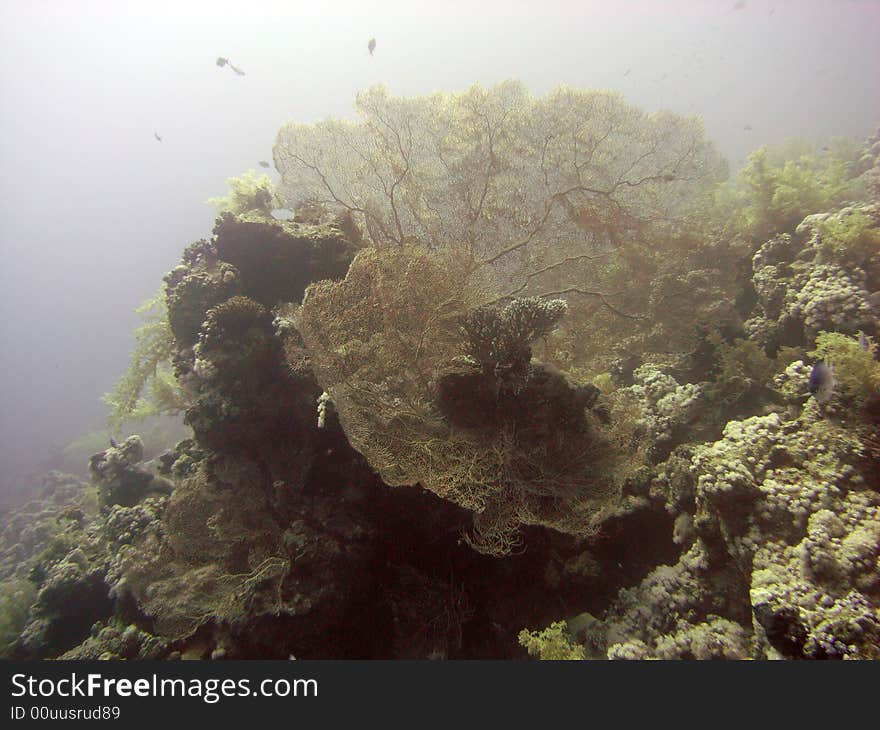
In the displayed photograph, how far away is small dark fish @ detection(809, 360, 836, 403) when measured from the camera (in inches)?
156

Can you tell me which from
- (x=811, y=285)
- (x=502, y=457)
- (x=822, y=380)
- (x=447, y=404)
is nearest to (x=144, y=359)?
(x=447, y=404)

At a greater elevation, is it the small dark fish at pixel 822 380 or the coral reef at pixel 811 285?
the coral reef at pixel 811 285

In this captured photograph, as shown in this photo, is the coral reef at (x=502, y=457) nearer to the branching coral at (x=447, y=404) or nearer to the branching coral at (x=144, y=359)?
the branching coral at (x=447, y=404)

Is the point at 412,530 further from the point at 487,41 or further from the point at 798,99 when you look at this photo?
the point at 798,99

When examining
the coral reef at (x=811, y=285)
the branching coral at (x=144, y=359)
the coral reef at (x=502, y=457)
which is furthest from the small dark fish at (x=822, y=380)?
the branching coral at (x=144, y=359)

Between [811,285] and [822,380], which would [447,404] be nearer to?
[822,380]

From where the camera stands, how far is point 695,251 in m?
8.09

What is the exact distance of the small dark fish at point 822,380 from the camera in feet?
13.0

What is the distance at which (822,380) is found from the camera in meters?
3.97

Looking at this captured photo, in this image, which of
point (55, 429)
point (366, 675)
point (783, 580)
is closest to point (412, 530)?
point (366, 675)

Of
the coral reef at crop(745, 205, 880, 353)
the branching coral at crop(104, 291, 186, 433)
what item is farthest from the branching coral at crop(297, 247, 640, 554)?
the branching coral at crop(104, 291, 186, 433)

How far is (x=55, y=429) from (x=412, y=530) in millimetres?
94208

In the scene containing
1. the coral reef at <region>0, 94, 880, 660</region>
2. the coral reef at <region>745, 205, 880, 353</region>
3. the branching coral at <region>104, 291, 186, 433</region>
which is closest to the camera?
the coral reef at <region>0, 94, 880, 660</region>

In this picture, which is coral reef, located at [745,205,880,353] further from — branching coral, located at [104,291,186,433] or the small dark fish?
branching coral, located at [104,291,186,433]
